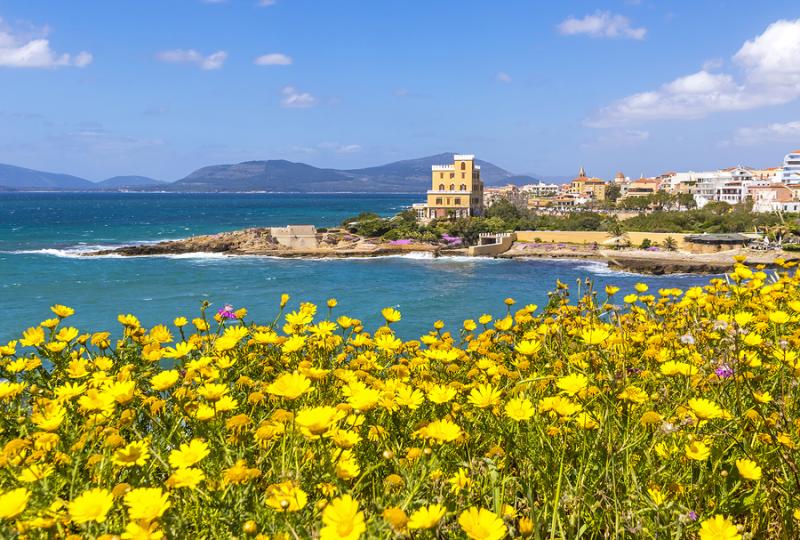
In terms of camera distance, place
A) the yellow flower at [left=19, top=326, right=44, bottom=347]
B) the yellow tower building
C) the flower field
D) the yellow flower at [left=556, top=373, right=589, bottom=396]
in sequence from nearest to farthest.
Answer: the flower field < the yellow flower at [left=556, top=373, right=589, bottom=396] < the yellow flower at [left=19, top=326, right=44, bottom=347] < the yellow tower building

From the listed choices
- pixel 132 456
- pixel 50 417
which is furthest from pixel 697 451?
pixel 50 417

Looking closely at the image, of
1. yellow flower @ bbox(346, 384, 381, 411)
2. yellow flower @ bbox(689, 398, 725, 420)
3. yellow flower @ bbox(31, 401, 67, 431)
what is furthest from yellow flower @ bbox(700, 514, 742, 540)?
yellow flower @ bbox(31, 401, 67, 431)

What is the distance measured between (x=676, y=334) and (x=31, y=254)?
46.9m

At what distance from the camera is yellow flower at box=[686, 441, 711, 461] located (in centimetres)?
170

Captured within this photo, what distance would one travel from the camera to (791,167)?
88.8 meters

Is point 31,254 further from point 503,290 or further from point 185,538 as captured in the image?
point 185,538

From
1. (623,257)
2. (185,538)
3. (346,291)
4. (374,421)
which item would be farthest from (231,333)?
(623,257)

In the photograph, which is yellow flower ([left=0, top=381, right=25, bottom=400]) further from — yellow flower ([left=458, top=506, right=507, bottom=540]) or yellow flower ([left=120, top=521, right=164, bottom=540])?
yellow flower ([left=458, top=506, right=507, bottom=540])

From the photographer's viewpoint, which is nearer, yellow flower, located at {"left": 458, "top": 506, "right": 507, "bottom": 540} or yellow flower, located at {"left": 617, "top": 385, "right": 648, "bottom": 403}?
yellow flower, located at {"left": 458, "top": 506, "right": 507, "bottom": 540}

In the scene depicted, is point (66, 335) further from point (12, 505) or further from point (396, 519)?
point (396, 519)

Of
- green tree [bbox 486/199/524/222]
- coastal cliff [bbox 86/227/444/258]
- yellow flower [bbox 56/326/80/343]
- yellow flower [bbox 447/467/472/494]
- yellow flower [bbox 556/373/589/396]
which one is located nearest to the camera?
yellow flower [bbox 447/467/472/494]

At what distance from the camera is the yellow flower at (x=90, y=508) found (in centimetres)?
133

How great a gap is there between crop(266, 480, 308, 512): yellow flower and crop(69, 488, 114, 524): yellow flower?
36 centimetres

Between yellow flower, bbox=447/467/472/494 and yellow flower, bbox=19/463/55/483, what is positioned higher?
yellow flower, bbox=19/463/55/483
